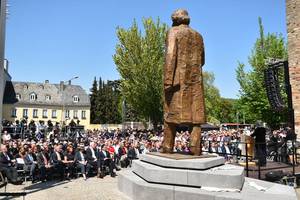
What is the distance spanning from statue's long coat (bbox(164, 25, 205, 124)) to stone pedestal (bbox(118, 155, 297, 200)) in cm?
107

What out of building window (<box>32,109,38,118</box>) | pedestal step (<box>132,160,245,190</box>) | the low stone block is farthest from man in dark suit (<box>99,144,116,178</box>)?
building window (<box>32,109,38,118</box>)

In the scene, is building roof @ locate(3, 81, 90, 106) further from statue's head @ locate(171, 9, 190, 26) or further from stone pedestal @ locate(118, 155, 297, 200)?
stone pedestal @ locate(118, 155, 297, 200)

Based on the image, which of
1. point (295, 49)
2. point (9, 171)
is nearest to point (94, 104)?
point (295, 49)

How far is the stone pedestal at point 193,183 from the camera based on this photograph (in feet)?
20.0

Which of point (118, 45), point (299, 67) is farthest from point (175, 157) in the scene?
point (118, 45)

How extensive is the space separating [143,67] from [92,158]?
2465 cm

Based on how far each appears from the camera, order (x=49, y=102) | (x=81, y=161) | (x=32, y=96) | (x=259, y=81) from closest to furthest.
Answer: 1. (x=81, y=161)
2. (x=259, y=81)
3. (x=32, y=96)
4. (x=49, y=102)

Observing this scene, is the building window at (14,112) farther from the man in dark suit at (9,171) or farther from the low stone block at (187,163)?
the low stone block at (187,163)

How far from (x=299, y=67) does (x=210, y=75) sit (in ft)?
151

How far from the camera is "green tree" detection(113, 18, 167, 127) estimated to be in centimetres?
3788

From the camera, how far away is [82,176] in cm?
1359

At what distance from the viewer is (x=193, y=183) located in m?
6.41

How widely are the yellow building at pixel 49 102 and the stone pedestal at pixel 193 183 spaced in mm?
57412

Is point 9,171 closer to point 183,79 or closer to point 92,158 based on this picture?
point 92,158
